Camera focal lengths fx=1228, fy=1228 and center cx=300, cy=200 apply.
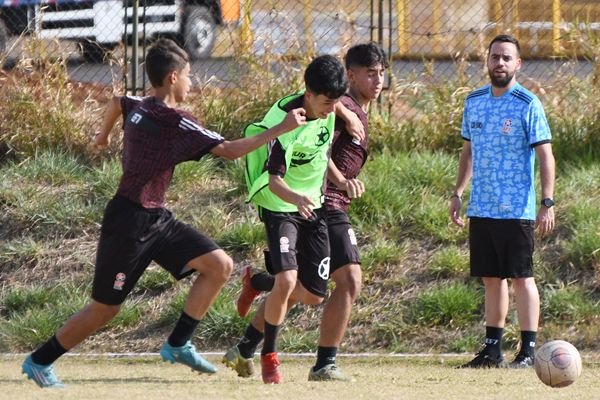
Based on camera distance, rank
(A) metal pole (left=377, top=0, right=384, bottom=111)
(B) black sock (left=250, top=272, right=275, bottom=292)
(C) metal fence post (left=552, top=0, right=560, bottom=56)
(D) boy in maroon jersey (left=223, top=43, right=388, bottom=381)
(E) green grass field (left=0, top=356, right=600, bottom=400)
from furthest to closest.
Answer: (A) metal pole (left=377, top=0, right=384, bottom=111), (C) metal fence post (left=552, top=0, right=560, bottom=56), (B) black sock (left=250, top=272, right=275, bottom=292), (D) boy in maroon jersey (left=223, top=43, right=388, bottom=381), (E) green grass field (left=0, top=356, right=600, bottom=400)

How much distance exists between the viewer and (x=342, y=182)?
7121 millimetres

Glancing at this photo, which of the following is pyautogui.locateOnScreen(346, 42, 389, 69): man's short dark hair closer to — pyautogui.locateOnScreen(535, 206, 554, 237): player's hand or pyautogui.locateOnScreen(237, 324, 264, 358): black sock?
pyautogui.locateOnScreen(535, 206, 554, 237): player's hand

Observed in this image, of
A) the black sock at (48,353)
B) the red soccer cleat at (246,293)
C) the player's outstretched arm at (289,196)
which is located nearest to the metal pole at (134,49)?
the red soccer cleat at (246,293)

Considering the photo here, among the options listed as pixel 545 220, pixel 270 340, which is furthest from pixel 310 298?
pixel 545 220

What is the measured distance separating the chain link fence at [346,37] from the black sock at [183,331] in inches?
189

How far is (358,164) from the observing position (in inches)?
301

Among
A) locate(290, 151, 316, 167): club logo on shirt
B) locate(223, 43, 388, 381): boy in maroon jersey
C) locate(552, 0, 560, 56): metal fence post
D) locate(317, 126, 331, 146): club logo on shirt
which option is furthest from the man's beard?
locate(552, 0, 560, 56): metal fence post

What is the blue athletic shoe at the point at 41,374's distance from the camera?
6570 mm

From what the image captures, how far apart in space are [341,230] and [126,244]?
1409 mm

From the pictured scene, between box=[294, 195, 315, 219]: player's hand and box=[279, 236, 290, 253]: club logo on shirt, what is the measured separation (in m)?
0.35

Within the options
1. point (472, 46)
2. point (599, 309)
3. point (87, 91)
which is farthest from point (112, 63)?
point (599, 309)

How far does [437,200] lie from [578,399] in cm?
416

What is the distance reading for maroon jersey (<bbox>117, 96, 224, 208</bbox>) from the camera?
6.51 meters

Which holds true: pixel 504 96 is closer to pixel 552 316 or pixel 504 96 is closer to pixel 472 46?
pixel 552 316
